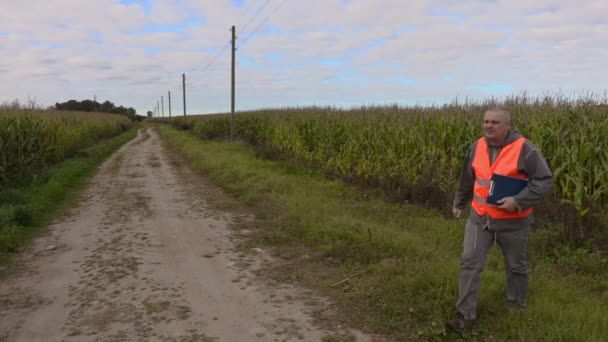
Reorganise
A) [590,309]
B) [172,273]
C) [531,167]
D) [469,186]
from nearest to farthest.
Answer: [531,167]
[590,309]
[469,186]
[172,273]

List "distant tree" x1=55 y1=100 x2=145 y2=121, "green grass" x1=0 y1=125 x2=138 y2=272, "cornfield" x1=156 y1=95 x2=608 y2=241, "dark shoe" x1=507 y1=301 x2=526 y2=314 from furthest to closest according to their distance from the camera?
1. "distant tree" x1=55 y1=100 x2=145 y2=121
2. "green grass" x1=0 y1=125 x2=138 y2=272
3. "cornfield" x1=156 y1=95 x2=608 y2=241
4. "dark shoe" x1=507 y1=301 x2=526 y2=314

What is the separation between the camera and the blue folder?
369cm

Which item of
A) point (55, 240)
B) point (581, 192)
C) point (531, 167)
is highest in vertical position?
point (531, 167)

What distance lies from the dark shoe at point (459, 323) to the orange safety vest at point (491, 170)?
0.93 meters

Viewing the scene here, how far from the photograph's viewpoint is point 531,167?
3.64m

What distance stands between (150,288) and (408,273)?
2903 mm

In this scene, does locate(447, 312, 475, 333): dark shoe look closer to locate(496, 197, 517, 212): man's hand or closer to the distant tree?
locate(496, 197, 517, 212): man's hand

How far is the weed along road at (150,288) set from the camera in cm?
400

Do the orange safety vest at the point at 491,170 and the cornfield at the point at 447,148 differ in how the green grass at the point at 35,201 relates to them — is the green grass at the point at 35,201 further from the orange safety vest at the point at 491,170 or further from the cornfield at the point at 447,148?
the cornfield at the point at 447,148

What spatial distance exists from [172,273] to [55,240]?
2856 mm

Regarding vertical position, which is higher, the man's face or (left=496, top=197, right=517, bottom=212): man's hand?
the man's face

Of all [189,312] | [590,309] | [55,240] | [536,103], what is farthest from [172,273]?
[536,103]

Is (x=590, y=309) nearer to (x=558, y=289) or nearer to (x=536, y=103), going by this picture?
(x=558, y=289)

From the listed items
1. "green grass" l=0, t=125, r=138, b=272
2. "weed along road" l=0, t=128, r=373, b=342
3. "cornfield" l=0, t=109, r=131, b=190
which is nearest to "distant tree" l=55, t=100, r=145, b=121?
"cornfield" l=0, t=109, r=131, b=190
